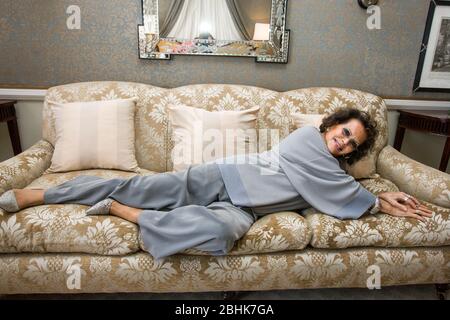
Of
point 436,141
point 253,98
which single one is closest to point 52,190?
point 253,98

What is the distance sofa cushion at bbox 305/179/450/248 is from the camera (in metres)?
1.27

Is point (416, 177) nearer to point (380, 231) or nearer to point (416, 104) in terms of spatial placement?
point (380, 231)

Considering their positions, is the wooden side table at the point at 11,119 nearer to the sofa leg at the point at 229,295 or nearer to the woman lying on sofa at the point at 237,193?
the woman lying on sofa at the point at 237,193

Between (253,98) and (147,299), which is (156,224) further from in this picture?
(253,98)

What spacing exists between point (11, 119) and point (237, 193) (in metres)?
1.67

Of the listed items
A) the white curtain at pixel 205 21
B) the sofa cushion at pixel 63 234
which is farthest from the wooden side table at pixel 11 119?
the white curtain at pixel 205 21

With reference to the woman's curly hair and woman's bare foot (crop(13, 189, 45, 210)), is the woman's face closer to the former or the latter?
the woman's curly hair

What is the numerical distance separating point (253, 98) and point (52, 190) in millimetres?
1216

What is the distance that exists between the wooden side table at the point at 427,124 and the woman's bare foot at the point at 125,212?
1911 mm

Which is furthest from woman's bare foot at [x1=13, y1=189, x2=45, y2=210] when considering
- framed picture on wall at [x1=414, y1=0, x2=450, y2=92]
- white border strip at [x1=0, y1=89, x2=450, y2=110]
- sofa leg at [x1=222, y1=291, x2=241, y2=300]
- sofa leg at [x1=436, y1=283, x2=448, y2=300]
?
framed picture on wall at [x1=414, y1=0, x2=450, y2=92]

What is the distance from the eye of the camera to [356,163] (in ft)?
5.61

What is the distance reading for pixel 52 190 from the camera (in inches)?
51.7

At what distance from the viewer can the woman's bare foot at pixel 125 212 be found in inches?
48.9

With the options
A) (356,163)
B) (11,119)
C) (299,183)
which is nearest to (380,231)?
(299,183)
